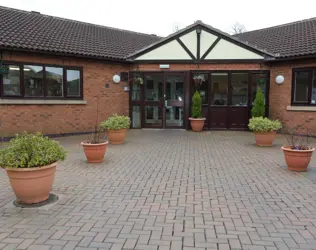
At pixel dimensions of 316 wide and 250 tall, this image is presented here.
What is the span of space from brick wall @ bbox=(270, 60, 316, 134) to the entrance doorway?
382 centimetres

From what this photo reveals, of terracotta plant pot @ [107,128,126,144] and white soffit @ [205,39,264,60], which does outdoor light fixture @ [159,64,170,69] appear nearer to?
white soffit @ [205,39,264,60]

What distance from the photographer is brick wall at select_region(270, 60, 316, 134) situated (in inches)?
430

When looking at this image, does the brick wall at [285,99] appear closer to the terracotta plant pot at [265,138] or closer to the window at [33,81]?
the terracotta plant pot at [265,138]

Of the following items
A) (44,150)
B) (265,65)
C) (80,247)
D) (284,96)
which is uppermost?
(265,65)

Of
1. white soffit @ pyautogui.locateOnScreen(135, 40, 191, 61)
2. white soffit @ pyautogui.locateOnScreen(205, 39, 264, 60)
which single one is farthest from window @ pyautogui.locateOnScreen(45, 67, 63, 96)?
white soffit @ pyautogui.locateOnScreen(205, 39, 264, 60)

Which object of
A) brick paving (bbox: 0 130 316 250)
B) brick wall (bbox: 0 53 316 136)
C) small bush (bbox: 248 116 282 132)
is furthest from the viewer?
brick wall (bbox: 0 53 316 136)

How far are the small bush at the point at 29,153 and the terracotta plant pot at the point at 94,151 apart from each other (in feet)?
7.35

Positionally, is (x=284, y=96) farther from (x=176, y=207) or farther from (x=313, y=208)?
(x=176, y=207)

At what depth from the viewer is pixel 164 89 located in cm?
1293

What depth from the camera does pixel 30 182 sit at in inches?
161

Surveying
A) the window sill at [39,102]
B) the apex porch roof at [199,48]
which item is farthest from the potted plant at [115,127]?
the apex porch roof at [199,48]

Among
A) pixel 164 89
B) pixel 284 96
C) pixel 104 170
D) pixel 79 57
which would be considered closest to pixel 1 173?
pixel 104 170

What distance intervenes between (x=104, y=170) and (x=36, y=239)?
2.95 m

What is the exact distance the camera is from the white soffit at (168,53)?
12750 mm
